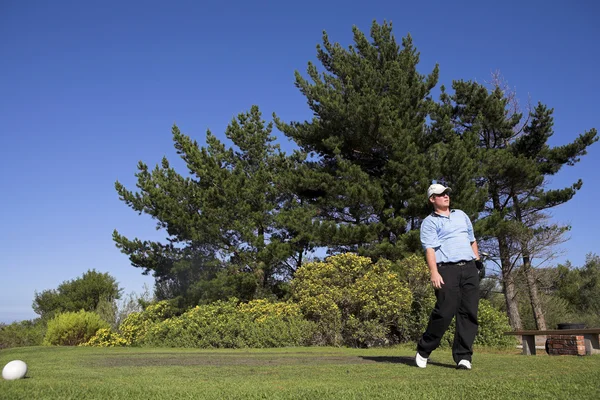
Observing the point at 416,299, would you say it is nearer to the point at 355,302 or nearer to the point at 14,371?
the point at 355,302

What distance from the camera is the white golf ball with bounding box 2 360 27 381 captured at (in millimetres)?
4172

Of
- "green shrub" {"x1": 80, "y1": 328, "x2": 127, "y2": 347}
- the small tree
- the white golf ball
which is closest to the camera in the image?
the white golf ball

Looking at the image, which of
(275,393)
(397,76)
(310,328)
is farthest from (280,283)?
(275,393)

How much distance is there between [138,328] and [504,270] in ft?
50.8

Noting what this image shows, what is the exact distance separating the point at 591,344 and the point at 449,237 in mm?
3740

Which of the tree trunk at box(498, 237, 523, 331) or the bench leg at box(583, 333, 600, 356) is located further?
the tree trunk at box(498, 237, 523, 331)

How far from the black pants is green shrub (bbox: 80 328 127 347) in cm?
1290

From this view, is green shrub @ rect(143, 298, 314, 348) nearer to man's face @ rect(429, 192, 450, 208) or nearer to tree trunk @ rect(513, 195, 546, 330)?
man's face @ rect(429, 192, 450, 208)

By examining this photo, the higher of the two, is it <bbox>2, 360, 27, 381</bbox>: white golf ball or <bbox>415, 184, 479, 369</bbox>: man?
<bbox>415, 184, 479, 369</bbox>: man

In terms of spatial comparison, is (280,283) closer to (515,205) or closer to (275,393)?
(515,205)

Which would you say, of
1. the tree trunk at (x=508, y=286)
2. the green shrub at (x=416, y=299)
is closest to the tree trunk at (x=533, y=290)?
the tree trunk at (x=508, y=286)

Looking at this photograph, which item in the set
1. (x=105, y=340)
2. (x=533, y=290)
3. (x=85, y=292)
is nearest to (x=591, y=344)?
(x=105, y=340)

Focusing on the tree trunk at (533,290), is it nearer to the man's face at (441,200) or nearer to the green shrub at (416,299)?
the green shrub at (416,299)

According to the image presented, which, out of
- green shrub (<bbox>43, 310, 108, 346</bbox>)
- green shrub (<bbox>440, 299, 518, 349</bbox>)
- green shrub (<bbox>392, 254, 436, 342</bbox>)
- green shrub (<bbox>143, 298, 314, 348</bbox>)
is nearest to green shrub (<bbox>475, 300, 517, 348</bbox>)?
green shrub (<bbox>440, 299, 518, 349</bbox>)
